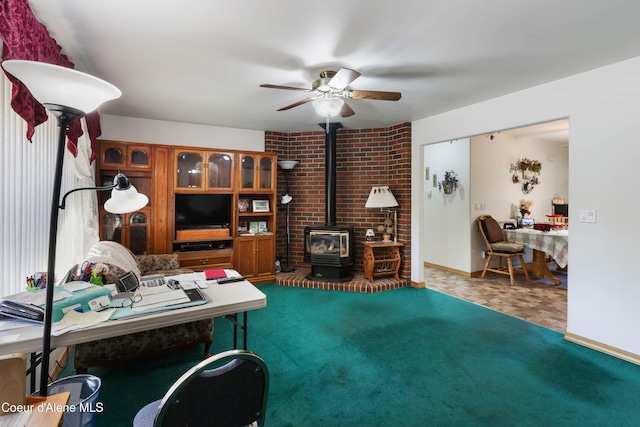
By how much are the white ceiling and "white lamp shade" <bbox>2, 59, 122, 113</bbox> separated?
2.97ft

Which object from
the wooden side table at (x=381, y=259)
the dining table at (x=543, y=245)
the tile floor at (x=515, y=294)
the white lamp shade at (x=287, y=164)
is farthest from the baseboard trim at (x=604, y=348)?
the white lamp shade at (x=287, y=164)

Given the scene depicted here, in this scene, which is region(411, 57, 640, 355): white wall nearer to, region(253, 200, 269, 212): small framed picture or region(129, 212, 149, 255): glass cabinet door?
region(253, 200, 269, 212): small framed picture

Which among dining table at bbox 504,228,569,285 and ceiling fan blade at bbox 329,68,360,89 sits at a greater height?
ceiling fan blade at bbox 329,68,360,89

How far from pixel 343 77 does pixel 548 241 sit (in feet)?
13.7

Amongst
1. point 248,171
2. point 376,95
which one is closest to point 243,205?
point 248,171

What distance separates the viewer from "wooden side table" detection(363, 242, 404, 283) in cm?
433

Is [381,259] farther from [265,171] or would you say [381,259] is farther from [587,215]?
[587,215]

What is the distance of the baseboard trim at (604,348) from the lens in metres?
2.39

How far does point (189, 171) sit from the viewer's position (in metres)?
4.14

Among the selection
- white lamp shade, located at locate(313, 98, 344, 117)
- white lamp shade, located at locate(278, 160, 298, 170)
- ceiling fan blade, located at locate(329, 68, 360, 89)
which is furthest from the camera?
white lamp shade, located at locate(278, 160, 298, 170)

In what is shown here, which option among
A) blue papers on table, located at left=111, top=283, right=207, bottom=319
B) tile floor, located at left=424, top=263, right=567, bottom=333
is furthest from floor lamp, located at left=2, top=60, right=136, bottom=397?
tile floor, located at left=424, top=263, right=567, bottom=333

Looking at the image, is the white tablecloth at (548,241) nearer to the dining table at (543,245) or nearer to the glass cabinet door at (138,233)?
the dining table at (543,245)

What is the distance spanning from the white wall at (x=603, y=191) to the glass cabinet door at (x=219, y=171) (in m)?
3.73

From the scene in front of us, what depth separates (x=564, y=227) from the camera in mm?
5133
